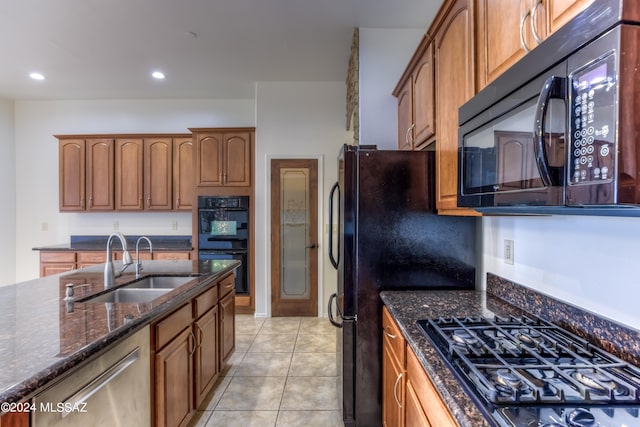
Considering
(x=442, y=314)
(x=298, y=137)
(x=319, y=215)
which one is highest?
(x=298, y=137)

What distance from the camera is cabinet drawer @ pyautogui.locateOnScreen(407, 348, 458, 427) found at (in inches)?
35.8

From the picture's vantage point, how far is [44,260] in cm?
411

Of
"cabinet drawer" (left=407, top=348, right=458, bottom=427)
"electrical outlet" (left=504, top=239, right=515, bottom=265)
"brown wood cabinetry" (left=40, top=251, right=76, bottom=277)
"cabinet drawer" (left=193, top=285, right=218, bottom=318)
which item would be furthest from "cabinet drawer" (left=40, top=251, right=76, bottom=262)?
"electrical outlet" (left=504, top=239, right=515, bottom=265)

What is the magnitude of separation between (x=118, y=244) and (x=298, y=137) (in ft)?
8.95

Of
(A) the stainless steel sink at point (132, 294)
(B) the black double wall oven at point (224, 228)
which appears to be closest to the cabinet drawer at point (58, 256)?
(B) the black double wall oven at point (224, 228)

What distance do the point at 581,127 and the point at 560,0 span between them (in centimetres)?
43

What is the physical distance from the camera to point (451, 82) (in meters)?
1.56

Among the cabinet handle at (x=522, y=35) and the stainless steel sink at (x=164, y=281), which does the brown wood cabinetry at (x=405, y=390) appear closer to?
the cabinet handle at (x=522, y=35)

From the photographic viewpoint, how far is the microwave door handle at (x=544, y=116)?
2.35 ft

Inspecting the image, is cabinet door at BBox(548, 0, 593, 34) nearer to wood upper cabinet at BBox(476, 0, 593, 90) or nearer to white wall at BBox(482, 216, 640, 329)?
wood upper cabinet at BBox(476, 0, 593, 90)

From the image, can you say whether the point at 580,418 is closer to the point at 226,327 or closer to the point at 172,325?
the point at 172,325

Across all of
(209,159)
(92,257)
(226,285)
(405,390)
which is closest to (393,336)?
(405,390)

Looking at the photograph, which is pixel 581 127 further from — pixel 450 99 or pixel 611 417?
pixel 450 99

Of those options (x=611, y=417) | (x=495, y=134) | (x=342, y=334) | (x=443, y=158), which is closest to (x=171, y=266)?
(x=342, y=334)
